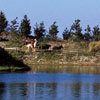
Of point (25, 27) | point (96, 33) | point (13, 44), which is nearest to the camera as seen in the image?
point (13, 44)

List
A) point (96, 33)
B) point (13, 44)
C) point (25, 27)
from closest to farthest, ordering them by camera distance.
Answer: point (13, 44) → point (25, 27) → point (96, 33)

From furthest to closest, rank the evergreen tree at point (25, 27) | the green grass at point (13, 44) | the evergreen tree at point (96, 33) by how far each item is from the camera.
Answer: the evergreen tree at point (96, 33) → the evergreen tree at point (25, 27) → the green grass at point (13, 44)

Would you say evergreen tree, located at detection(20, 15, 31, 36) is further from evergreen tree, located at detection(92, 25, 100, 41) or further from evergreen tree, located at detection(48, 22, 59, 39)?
evergreen tree, located at detection(92, 25, 100, 41)

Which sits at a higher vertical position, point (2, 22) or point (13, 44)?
point (2, 22)

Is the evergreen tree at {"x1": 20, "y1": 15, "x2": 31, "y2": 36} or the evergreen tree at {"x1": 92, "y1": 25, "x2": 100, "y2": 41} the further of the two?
the evergreen tree at {"x1": 92, "y1": 25, "x2": 100, "y2": 41}

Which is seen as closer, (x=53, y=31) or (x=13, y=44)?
(x=13, y=44)

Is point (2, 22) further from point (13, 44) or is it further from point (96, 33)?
point (96, 33)

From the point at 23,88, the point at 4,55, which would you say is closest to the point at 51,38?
the point at 4,55

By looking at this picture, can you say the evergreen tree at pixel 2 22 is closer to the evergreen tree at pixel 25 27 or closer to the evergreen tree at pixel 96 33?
the evergreen tree at pixel 25 27

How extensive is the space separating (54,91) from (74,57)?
65.1 meters

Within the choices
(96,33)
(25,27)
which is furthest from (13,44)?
(96,33)

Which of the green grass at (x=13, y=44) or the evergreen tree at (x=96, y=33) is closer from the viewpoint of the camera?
the green grass at (x=13, y=44)

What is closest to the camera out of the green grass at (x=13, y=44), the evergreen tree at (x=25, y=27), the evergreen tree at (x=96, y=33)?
the green grass at (x=13, y=44)

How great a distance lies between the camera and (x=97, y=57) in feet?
Answer: 365
